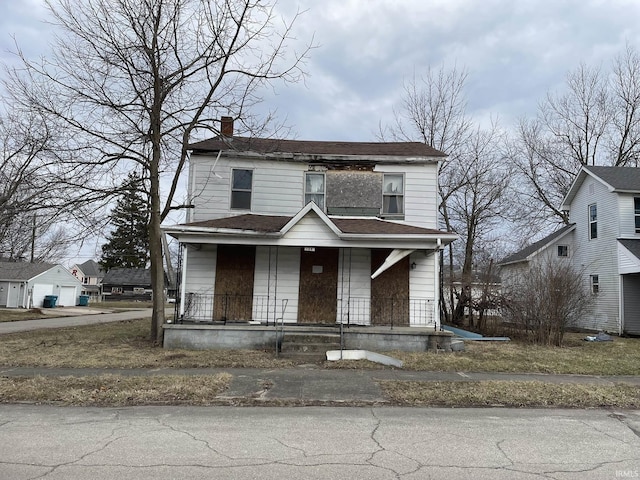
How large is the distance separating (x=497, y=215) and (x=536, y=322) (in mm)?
11189

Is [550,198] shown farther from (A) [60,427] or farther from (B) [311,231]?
(A) [60,427]

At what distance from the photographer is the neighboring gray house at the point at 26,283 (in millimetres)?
38531

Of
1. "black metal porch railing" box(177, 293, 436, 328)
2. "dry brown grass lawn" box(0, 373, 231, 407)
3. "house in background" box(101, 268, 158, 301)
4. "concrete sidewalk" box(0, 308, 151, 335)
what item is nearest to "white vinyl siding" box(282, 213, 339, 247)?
"black metal porch railing" box(177, 293, 436, 328)

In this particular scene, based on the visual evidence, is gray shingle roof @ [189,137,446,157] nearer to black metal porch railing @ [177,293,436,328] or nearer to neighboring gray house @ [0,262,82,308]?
black metal porch railing @ [177,293,436,328]

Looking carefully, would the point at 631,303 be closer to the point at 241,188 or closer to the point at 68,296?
the point at 241,188

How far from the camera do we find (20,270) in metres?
39.0

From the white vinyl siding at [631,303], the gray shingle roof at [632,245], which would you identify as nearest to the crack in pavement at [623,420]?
the gray shingle roof at [632,245]

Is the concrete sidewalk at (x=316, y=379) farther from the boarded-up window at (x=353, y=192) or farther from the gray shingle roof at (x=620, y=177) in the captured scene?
the gray shingle roof at (x=620, y=177)

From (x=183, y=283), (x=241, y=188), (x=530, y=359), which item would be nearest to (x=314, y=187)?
(x=241, y=188)

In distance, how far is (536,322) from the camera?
46.2 ft

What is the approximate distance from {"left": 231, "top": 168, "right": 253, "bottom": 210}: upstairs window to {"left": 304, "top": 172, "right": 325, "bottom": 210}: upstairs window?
1744 mm

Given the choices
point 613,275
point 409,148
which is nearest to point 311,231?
point 409,148

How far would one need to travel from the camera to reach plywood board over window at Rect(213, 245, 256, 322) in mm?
12984

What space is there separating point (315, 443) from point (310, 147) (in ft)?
37.9
